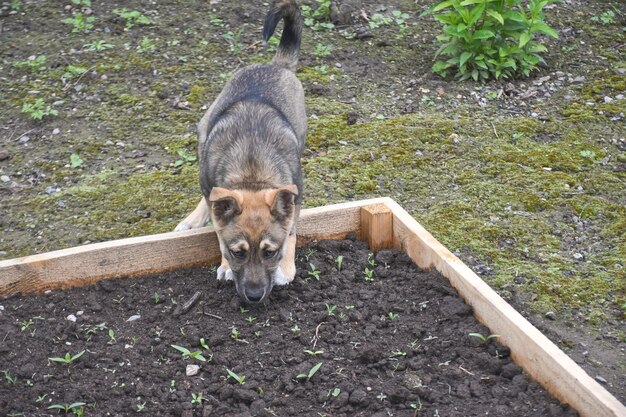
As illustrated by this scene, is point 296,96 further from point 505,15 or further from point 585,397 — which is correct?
point 585,397

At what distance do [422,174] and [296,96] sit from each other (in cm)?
131

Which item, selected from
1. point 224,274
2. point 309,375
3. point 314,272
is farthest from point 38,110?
point 309,375

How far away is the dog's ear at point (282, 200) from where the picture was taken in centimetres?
436

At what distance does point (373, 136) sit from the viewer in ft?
22.9

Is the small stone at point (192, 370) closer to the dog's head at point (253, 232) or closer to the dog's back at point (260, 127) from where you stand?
the dog's head at point (253, 232)

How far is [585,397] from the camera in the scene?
3.28 metres

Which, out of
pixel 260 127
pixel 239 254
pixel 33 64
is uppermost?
pixel 260 127

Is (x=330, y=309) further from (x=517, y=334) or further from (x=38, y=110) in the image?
(x=38, y=110)

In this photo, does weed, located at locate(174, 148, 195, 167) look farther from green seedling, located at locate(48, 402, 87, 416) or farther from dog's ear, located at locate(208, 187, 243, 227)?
green seedling, located at locate(48, 402, 87, 416)

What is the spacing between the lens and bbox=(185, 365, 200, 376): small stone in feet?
12.4

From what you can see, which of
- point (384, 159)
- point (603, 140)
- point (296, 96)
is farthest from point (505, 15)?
point (296, 96)

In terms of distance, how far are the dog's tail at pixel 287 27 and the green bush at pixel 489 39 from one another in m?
1.72

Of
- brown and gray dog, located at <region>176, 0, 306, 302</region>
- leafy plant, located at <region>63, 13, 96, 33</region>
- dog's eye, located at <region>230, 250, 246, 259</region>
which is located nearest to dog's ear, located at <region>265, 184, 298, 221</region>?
brown and gray dog, located at <region>176, 0, 306, 302</region>

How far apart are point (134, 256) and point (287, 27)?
2.49 metres
